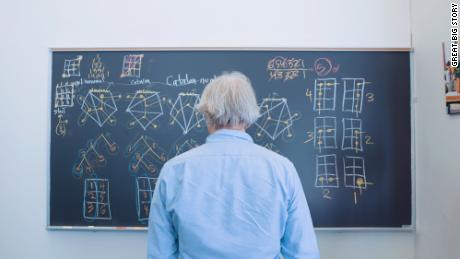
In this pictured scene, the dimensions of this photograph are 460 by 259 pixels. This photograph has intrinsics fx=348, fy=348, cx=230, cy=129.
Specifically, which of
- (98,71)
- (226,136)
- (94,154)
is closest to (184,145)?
(94,154)

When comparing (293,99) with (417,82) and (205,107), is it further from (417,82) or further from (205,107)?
(205,107)

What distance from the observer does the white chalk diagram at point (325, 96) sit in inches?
90.7

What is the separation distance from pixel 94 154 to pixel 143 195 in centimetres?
44

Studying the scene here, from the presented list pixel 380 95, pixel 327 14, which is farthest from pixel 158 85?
pixel 380 95

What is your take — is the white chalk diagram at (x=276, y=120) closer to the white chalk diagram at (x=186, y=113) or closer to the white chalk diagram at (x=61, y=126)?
the white chalk diagram at (x=186, y=113)

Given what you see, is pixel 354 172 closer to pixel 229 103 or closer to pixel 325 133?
pixel 325 133

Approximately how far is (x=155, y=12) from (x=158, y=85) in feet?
1.72

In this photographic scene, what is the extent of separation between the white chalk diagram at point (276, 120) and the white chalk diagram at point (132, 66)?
88 cm

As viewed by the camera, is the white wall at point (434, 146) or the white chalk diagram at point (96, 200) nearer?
the white wall at point (434, 146)

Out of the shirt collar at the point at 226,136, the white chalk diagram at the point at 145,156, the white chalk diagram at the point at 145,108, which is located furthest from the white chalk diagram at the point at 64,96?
the shirt collar at the point at 226,136

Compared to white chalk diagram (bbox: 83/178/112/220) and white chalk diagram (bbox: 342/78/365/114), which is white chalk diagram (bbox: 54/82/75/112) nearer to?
white chalk diagram (bbox: 83/178/112/220)

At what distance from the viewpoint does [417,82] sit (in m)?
2.31

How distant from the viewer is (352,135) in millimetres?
2299

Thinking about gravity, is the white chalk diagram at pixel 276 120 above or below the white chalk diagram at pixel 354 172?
above
